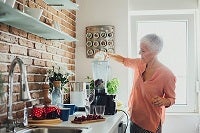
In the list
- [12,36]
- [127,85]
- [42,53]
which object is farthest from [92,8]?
[12,36]

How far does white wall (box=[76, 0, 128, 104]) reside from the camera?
364 centimetres

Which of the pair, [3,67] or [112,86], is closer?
[3,67]

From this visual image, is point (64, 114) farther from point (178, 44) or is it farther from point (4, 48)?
point (178, 44)

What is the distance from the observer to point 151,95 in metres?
2.78

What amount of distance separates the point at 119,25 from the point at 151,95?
115 cm

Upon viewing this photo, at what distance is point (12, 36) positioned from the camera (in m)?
2.19

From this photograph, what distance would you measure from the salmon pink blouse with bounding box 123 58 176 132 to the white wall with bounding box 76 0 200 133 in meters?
0.78

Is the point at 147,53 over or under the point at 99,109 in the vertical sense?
over

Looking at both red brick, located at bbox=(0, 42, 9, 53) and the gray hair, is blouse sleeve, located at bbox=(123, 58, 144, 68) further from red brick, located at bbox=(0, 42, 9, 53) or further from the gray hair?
red brick, located at bbox=(0, 42, 9, 53)

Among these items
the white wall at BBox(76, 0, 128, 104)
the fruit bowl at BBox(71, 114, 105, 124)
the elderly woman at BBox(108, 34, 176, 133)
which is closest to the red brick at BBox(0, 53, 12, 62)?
the fruit bowl at BBox(71, 114, 105, 124)

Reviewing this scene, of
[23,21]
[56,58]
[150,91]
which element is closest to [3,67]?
[23,21]

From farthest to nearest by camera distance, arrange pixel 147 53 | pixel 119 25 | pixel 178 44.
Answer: pixel 178 44, pixel 119 25, pixel 147 53

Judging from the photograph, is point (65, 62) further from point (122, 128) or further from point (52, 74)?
point (122, 128)

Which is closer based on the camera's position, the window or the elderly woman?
the elderly woman
